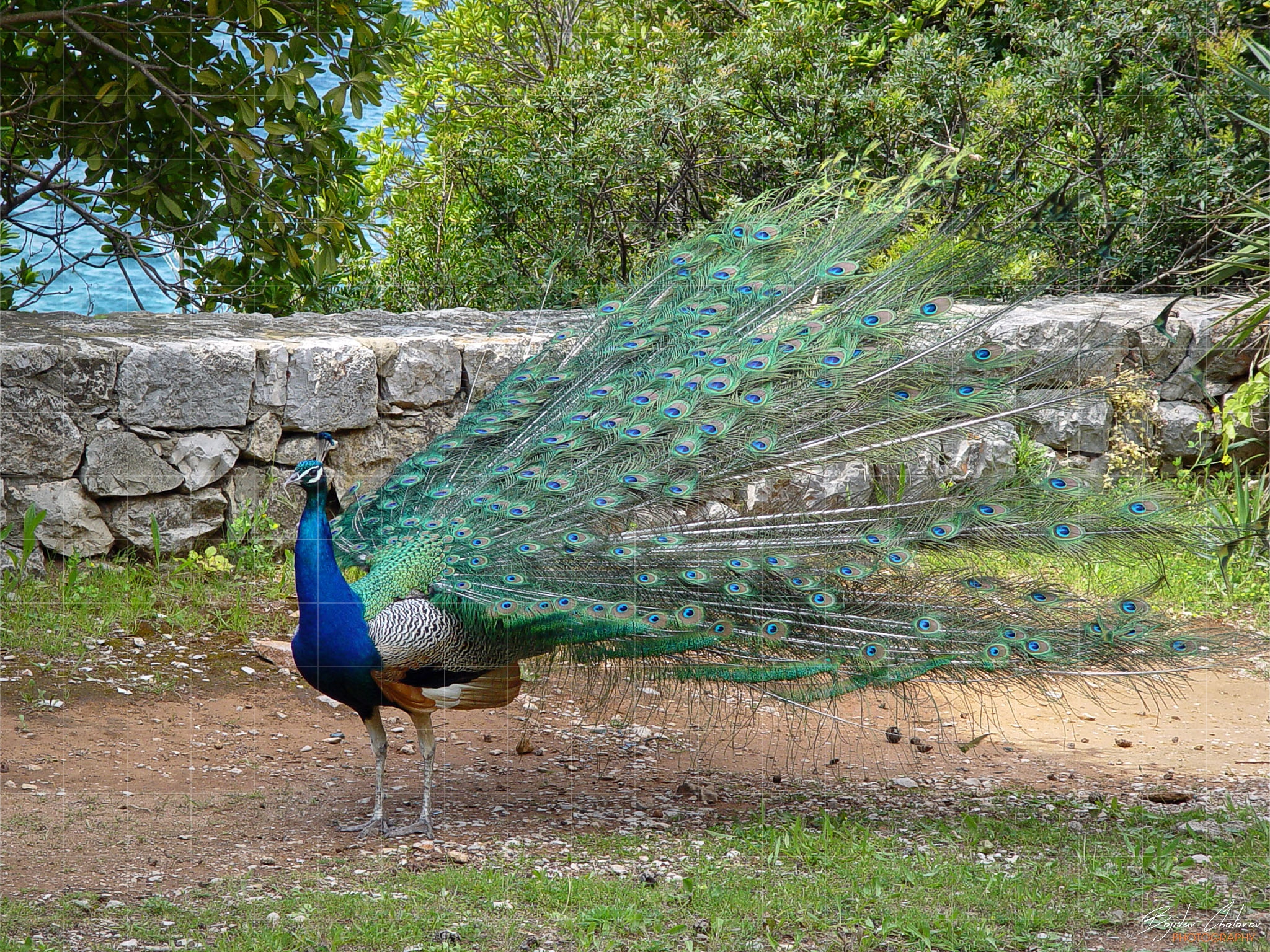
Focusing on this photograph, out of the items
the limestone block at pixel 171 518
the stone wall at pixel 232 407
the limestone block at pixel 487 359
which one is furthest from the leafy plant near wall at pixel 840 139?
the limestone block at pixel 171 518

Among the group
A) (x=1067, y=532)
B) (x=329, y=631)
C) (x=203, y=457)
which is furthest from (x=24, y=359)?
(x=1067, y=532)

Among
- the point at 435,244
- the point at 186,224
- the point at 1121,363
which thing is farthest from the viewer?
the point at 435,244

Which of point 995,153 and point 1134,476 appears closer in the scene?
point 1134,476

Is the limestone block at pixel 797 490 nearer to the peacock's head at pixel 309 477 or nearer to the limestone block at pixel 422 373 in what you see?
the peacock's head at pixel 309 477

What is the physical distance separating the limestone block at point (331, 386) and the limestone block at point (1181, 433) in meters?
5.13

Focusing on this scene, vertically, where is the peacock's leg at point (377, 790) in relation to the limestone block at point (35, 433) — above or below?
below

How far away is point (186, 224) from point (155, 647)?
2.71 meters

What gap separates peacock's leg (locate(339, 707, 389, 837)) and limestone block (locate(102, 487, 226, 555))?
254 centimetres

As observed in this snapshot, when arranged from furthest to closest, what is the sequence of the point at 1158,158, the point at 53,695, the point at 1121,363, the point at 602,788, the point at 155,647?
the point at 1158,158 < the point at 1121,363 < the point at 155,647 < the point at 53,695 < the point at 602,788

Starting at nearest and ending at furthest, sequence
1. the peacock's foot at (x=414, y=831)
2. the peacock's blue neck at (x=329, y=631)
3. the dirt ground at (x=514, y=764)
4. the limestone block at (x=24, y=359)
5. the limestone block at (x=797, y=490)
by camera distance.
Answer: the peacock's blue neck at (x=329, y=631)
the dirt ground at (x=514, y=764)
the peacock's foot at (x=414, y=831)
the limestone block at (x=797, y=490)
the limestone block at (x=24, y=359)

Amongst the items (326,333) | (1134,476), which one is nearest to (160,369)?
(326,333)

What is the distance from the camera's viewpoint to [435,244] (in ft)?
31.1

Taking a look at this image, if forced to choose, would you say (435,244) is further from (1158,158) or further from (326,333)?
(1158,158)

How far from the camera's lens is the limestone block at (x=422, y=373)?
6.71 m
